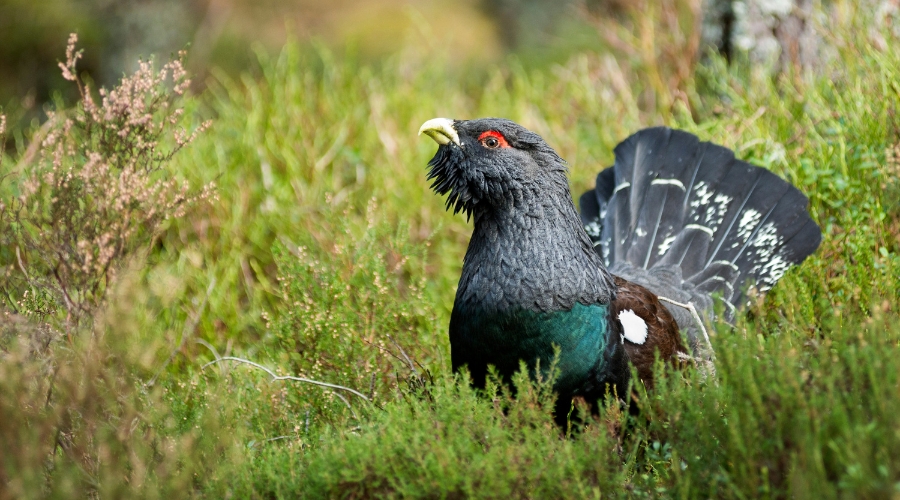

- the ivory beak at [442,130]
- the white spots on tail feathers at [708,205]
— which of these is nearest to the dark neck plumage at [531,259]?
the ivory beak at [442,130]

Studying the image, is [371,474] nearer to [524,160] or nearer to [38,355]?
[38,355]

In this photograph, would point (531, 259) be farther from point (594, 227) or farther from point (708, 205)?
point (708, 205)

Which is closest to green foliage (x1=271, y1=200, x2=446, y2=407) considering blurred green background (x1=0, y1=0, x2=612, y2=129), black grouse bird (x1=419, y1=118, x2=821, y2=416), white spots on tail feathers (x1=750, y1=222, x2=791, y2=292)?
black grouse bird (x1=419, y1=118, x2=821, y2=416)

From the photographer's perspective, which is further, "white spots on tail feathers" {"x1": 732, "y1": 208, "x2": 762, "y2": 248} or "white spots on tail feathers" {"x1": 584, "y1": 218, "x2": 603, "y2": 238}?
"white spots on tail feathers" {"x1": 584, "y1": 218, "x2": 603, "y2": 238}

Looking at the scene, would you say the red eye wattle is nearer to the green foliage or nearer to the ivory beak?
the ivory beak

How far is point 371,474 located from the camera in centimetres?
235

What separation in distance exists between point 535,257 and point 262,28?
32.4ft

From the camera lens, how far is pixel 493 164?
3188 mm

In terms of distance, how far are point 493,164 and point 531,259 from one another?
16.3 inches

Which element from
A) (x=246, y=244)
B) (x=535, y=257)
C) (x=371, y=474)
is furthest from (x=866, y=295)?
(x=246, y=244)

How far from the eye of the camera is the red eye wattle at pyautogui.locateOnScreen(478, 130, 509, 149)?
127 inches

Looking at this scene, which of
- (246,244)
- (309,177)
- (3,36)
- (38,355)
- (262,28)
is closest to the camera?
(38,355)

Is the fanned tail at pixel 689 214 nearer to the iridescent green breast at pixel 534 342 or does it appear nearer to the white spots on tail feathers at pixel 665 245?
the white spots on tail feathers at pixel 665 245

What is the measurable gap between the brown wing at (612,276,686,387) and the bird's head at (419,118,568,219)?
0.59 meters
